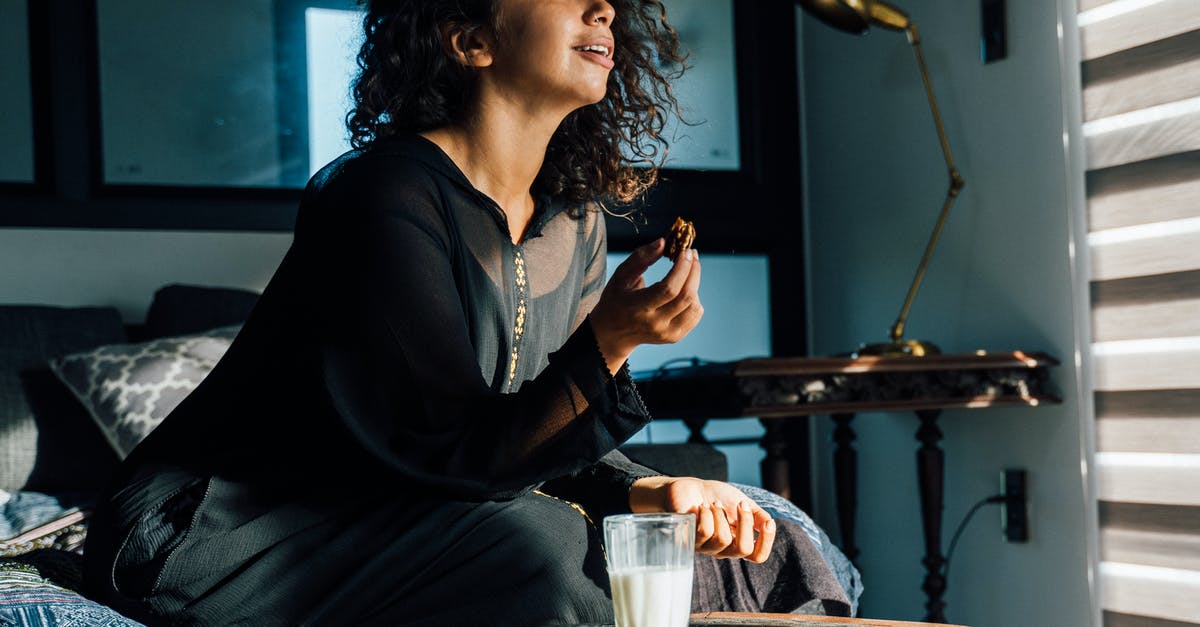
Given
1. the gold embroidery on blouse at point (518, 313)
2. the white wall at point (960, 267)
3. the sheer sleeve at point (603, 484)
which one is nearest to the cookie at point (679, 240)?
the sheer sleeve at point (603, 484)

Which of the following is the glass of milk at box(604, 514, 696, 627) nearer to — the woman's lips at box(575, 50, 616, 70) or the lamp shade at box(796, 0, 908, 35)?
the woman's lips at box(575, 50, 616, 70)

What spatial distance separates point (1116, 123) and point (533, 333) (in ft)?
4.92

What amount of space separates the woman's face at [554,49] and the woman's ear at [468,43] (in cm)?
2

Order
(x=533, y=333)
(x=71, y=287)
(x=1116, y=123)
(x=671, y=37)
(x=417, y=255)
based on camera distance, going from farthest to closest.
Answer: (x=71, y=287), (x=1116, y=123), (x=671, y=37), (x=533, y=333), (x=417, y=255)

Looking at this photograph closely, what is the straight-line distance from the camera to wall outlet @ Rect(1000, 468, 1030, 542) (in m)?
2.53

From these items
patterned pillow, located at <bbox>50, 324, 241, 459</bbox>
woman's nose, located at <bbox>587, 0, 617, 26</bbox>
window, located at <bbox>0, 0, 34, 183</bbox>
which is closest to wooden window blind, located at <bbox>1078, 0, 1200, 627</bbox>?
woman's nose, located at <bbox>587, 0, 617, 26</bbox>

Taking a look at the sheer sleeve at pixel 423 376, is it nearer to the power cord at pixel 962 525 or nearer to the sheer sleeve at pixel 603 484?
the sheer sleeve at pixel 603 484

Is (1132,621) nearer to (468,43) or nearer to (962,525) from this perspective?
(962,525)

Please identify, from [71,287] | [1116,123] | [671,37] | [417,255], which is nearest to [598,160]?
[671,37]

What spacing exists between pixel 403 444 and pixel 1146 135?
69.7 inches

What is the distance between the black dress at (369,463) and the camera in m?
0.98

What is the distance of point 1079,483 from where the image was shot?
239 centimetres

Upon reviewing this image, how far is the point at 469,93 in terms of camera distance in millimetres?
1369

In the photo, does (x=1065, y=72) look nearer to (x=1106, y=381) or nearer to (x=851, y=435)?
(x=1106, y=381)
